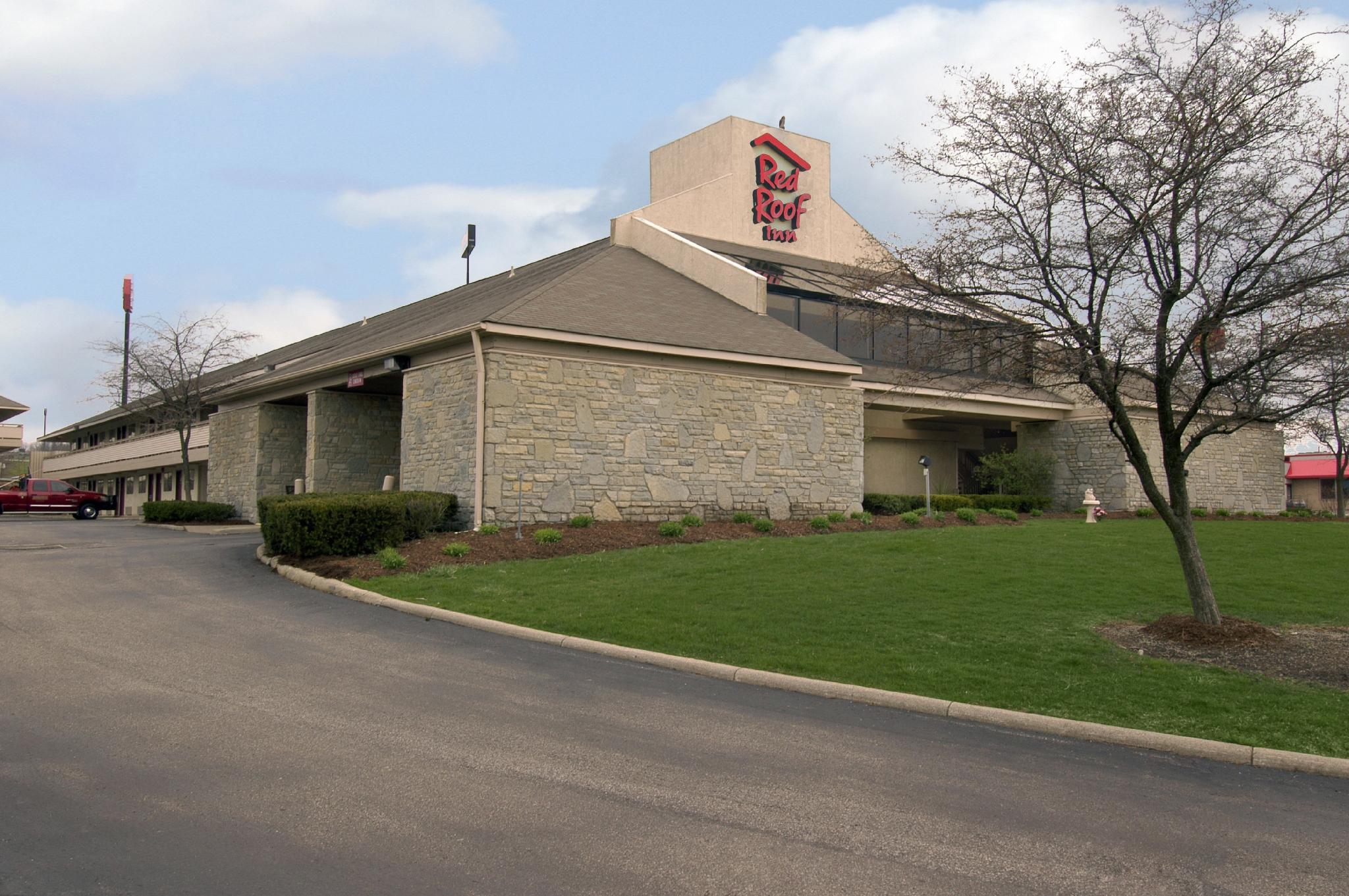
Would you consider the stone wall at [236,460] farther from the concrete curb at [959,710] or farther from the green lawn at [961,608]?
the concrete curb at [959,710]

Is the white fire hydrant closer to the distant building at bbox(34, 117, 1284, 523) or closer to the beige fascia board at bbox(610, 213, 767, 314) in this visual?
the distant building at bbox(34, 117, 1284, 523)

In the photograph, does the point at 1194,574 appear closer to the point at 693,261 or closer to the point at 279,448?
the point at 693,261

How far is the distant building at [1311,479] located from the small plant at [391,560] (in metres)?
54.6

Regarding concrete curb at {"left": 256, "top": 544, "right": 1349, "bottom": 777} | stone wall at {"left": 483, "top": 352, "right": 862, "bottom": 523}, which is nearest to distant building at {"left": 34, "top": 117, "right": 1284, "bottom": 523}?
stone wall at {"left": 483, "top": 352, "right": 862, "bottom": 523}

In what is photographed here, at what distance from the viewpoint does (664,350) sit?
2012cm

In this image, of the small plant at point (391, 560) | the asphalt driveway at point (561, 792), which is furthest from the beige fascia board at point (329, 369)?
the asphalt driveway at point (561, 792)

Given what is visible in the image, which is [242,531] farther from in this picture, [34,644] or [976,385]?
[976,385]

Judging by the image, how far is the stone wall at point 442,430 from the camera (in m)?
18.5

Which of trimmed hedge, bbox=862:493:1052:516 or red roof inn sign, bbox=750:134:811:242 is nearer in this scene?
trimmed hedge, bbox=862:493:1052:516

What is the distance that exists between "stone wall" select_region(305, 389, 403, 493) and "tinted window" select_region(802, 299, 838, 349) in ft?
35.1

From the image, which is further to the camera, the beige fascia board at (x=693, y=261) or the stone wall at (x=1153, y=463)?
the stone wall at (x=1153, y=463)

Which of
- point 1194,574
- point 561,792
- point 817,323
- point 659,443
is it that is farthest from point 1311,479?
point 561,792

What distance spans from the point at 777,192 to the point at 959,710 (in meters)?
24.5

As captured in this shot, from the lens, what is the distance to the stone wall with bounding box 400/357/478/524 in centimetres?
1853
